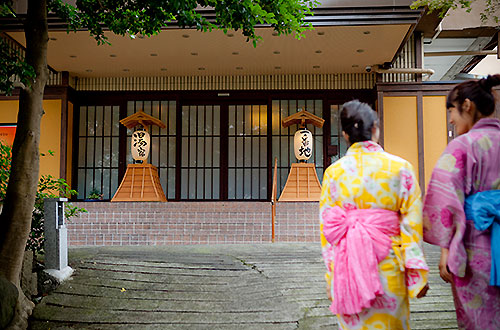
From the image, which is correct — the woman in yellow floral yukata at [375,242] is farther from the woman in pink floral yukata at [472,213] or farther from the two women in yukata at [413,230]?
the woman in pink floral yukata at [472,213]

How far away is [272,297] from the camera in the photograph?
464 centimetres

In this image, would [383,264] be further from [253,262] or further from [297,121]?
[297,121]

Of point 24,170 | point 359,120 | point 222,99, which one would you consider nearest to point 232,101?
point 222,99

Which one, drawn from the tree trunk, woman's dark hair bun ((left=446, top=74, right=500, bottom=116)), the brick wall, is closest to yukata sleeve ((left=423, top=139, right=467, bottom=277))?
woman's dark hair bun ((left=446, top=74, right=500, bottom=116))

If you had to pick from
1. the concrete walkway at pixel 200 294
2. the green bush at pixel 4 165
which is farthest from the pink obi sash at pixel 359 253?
the green bush at pixel 4 165

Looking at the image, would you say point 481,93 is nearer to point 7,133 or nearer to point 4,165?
point 4,165

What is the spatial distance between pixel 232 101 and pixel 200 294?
7.94 metres

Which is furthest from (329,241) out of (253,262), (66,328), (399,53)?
(399,53)

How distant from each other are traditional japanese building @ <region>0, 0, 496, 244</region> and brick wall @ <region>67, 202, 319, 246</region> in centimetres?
4

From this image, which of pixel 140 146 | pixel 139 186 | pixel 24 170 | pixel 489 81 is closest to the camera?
pixel 489 81

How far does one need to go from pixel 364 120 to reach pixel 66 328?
10.7 ft

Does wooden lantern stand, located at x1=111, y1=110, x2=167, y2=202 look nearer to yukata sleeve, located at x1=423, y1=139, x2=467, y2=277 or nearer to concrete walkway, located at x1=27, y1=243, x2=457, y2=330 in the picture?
concrete walkway, located at x1=27, y1=243, x2=457, y2=330

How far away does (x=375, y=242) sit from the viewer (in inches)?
85.2

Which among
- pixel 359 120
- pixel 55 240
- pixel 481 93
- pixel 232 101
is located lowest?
pixel 55 240
